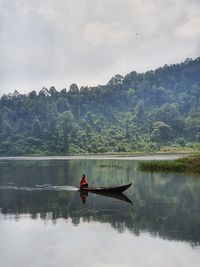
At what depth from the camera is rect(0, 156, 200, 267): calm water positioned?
69.7 feet

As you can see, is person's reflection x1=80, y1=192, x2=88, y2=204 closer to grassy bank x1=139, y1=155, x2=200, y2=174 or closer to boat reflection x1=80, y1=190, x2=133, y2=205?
boat reflection x1=80, y1=190, x2=133, y2=205

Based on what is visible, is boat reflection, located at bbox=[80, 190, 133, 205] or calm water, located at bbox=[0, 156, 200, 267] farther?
boat reflection, located at bbox=[80, 190, 133, 205]

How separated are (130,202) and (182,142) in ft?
423

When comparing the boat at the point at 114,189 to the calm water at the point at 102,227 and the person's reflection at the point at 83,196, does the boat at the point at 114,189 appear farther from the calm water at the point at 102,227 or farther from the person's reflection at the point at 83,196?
the person's reflection at the point at 83,196

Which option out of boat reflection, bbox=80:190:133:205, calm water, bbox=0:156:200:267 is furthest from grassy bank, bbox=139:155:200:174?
boat reflection, bbox=80:190:133:205

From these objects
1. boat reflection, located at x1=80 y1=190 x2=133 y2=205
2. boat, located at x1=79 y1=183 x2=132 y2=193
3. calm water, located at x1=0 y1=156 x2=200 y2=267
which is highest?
boat, located at x1=79 y1=183 x2=132 y2=193

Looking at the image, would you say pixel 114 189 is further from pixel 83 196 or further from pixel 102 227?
pixel 102 227

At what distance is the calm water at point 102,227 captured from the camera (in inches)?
837

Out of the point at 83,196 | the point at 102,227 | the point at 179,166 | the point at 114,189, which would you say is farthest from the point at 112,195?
the point at 179,166

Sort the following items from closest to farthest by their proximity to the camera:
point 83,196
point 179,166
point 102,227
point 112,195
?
1. point 102,227
2. point 112,195
3. point 83,196
4. point 179,166

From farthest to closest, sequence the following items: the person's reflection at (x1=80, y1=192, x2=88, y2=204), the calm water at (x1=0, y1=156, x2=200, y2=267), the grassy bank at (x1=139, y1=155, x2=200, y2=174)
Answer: the grassy bank at (x1=139, y1=155, x2=200, y2=174), the person's reflection at (x1=80, y1=192, x2=88, y2=204), the calm water at (x1=0, y1=156, x2=200, y2=267)

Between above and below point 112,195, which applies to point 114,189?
above

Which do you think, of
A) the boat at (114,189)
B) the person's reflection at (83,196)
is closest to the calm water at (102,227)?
the person's reflection at (83,196)

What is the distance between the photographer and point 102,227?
2738 cm
